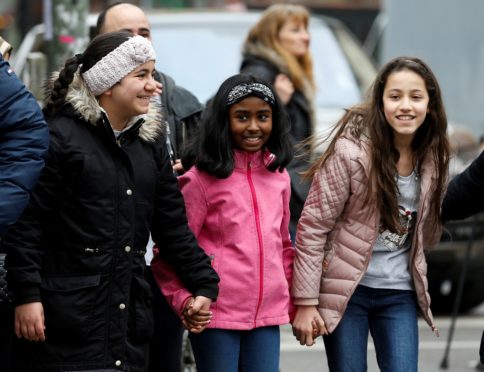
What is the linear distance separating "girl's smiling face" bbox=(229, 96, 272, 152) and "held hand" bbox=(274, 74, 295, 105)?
2.42 metres

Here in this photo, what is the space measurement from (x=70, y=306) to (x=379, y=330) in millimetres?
1372

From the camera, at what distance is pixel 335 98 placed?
11.1 m

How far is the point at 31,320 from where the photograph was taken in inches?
195

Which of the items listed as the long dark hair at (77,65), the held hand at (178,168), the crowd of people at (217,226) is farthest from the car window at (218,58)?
the long dark hair at (77,65)

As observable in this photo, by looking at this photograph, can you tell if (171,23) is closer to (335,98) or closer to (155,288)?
(335,98)

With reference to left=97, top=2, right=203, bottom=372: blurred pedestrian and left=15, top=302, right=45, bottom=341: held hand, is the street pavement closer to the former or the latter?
left=97, top=2, right=203, bottom=372: blurred pedestrian

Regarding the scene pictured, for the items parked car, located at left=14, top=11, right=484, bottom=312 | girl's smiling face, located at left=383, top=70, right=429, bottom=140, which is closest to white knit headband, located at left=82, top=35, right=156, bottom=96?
girl's smiling face, located at left=383, top=70, right=429, bottom=140

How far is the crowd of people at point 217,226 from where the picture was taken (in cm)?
511

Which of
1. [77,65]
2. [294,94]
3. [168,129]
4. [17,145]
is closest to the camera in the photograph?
[17,145]

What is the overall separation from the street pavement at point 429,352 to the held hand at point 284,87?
1764 mm

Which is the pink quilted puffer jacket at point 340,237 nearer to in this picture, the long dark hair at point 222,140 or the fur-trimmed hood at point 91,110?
the long dark hair at point 222,140

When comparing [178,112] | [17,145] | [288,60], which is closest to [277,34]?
[288,60]

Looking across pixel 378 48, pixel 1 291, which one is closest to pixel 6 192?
pixel 1 291

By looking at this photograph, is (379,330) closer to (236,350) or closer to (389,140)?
(236,350)
